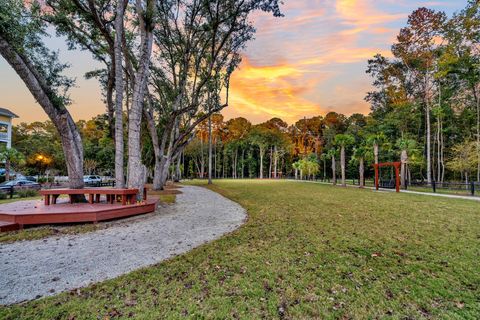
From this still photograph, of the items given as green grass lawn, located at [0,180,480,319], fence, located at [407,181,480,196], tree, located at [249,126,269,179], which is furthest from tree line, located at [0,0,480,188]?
tree, located at [249,126,269,179]

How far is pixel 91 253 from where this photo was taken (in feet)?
14.1

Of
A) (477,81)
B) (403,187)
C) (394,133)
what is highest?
(477,81)

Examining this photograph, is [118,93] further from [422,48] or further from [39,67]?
[422,48]

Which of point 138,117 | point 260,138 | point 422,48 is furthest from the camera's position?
point 260,138

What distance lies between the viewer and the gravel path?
3.12 meters

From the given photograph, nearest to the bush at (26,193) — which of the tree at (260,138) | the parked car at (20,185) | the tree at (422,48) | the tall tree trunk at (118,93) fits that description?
the parked car at (20,185)

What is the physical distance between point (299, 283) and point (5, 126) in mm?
37510

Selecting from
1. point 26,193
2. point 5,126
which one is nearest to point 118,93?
point 26,193

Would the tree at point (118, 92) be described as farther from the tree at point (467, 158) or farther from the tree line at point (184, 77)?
the tree at point (467, 158)

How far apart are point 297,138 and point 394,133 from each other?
2663 centimetres

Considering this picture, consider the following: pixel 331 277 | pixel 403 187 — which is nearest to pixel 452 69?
pixel 403 187

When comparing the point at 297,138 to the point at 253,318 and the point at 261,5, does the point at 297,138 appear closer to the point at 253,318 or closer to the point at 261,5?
the point at 261,5

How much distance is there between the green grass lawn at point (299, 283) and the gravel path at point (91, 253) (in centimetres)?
38

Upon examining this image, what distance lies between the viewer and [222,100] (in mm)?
16906
